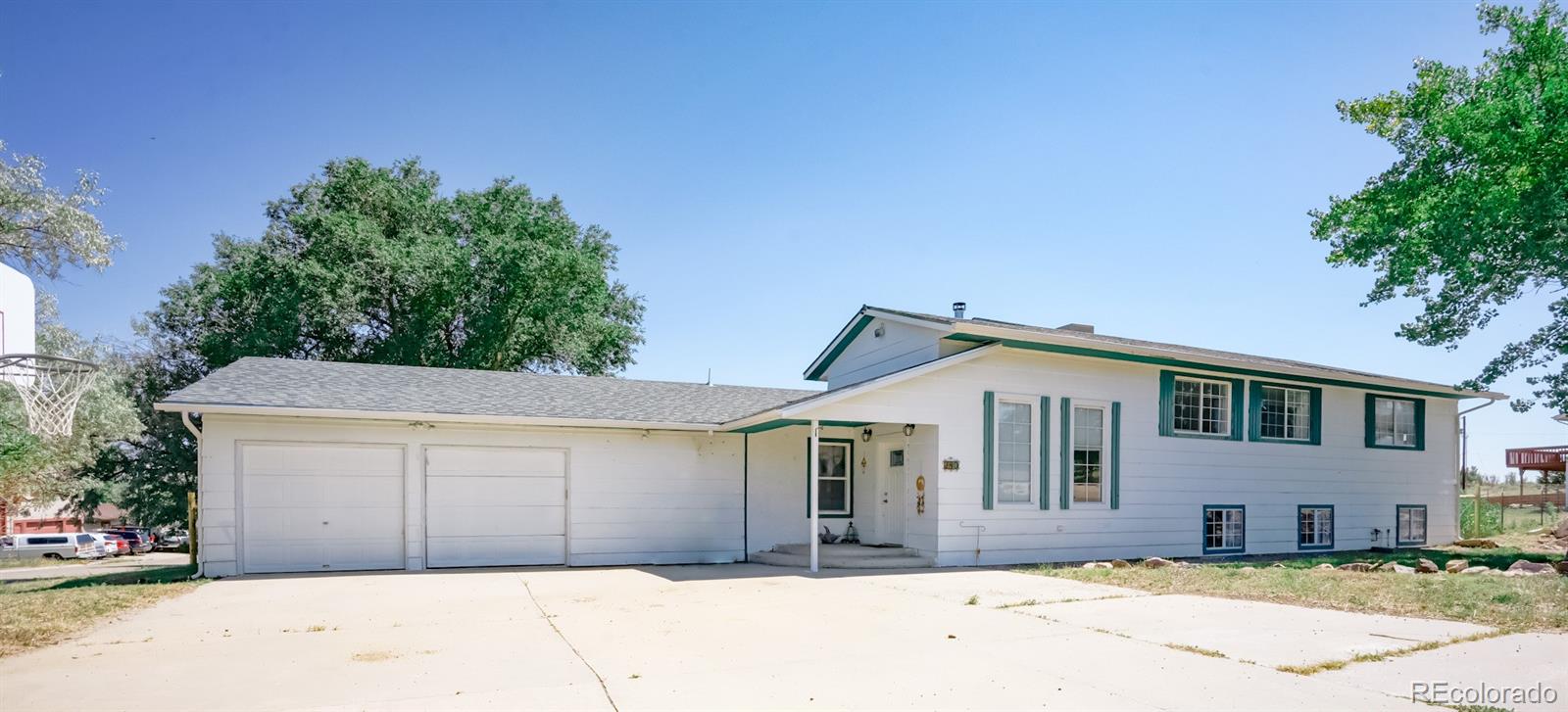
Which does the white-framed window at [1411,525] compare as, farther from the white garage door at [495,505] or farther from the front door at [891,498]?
the white garage door at [495,505]

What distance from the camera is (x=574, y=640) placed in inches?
295

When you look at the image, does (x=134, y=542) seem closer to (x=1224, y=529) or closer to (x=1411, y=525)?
(x=1224, y=529)

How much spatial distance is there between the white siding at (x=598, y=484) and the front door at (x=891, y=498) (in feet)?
8.22

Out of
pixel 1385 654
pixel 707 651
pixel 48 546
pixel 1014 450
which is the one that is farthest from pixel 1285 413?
pixel 48 546

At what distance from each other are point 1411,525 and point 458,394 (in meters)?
19.5

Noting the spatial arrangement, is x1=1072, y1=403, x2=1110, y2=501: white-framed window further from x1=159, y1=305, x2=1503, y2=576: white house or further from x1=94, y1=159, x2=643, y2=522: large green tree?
x1=94, y1=159, x2=643, y2=522: large green tree

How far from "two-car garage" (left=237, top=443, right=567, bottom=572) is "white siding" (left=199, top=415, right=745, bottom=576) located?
0.41 ft

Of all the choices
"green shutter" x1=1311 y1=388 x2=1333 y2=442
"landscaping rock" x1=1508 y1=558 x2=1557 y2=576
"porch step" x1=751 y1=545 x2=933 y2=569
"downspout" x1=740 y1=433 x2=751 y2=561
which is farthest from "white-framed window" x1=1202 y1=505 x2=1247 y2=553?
"downspout" x1=740 y1=433 x2=751 y2=561

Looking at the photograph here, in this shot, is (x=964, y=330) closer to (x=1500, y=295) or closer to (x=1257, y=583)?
(x=1257, y=583)

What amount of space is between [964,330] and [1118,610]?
574 centimetres

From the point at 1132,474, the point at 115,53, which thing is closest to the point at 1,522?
the point at 115,53

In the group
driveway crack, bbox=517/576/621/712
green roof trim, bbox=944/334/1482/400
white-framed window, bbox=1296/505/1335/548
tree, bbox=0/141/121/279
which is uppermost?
tree, bbox=0/141/121/279

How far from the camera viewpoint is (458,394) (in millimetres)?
14781

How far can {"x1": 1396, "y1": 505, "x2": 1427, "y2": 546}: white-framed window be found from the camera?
61.0ft
